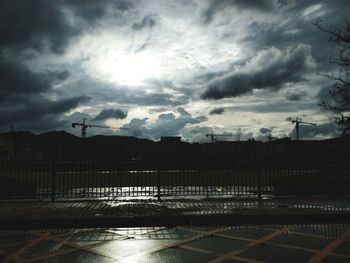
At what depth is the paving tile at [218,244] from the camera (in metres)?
7.27

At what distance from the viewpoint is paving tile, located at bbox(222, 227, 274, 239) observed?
8.76 m

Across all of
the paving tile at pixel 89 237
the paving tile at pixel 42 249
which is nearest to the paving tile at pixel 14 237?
the paving tile at pixel 42 249

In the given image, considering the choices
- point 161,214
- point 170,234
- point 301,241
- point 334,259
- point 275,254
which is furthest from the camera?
point 161,214

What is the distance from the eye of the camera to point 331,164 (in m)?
17.2

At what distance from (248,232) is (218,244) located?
1736 millimetres

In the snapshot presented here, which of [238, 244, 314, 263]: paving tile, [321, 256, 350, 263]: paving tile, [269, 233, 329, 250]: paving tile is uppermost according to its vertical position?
→ [269, 233, 329, 250]: paving tile

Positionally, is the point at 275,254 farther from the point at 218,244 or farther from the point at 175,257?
the point at 175,257

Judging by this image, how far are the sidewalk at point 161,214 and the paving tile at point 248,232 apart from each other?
993 mm

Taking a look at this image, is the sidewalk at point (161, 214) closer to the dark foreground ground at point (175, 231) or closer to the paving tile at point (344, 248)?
the dark foreground ground at point (175, 231)

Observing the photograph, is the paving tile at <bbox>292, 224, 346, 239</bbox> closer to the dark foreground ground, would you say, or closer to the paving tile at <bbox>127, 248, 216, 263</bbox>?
the dark foreground ground

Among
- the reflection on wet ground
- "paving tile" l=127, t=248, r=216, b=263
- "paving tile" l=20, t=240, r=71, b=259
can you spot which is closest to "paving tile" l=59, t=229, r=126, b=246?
the reflection on wet ground

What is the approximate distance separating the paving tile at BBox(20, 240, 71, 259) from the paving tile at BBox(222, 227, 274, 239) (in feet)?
12.3

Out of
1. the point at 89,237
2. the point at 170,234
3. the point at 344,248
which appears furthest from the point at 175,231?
the point at 344,248

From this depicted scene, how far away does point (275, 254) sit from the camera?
6.81m
